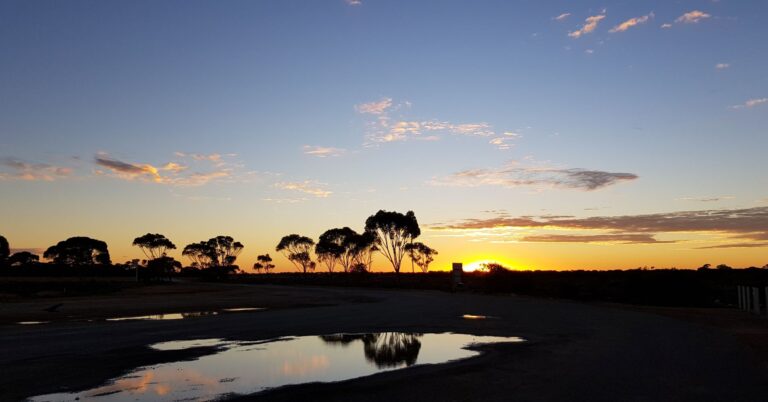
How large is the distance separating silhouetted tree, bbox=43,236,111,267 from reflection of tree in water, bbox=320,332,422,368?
454 feet

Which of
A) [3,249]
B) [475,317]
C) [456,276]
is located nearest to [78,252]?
[3,249]

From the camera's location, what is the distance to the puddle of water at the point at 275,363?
367 inches

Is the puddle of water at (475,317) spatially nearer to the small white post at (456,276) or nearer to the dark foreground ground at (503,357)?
the dark foreground ground at (503,357)

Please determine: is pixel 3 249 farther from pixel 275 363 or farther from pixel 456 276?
pixel 275 363

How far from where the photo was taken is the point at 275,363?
12.2 meters

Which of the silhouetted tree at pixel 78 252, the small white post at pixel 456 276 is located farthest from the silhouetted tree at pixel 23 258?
the small white post at pixel 456 276

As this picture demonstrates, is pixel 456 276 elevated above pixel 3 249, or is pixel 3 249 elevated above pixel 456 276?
pixel 3 249

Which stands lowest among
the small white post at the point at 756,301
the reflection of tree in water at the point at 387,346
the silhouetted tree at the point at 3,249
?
the reflection of tree in water at the point at 387,346

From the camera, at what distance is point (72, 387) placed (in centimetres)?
964

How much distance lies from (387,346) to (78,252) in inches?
5635

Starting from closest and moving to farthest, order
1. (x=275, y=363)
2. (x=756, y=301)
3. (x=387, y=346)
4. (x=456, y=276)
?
1. (x=275, y=363)
2. (x=387, y=346)
3. (x=756, y=301)
4. (x=456, y=276)

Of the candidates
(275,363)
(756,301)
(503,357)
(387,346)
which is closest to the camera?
(275,363)

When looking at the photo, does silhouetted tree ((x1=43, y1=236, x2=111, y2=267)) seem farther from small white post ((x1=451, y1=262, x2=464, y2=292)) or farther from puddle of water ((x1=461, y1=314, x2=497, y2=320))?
puddle of water ((x1=461, y1=314, x2=497, y2=320))

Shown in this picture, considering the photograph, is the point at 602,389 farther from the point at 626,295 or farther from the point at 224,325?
the point at 626,295
